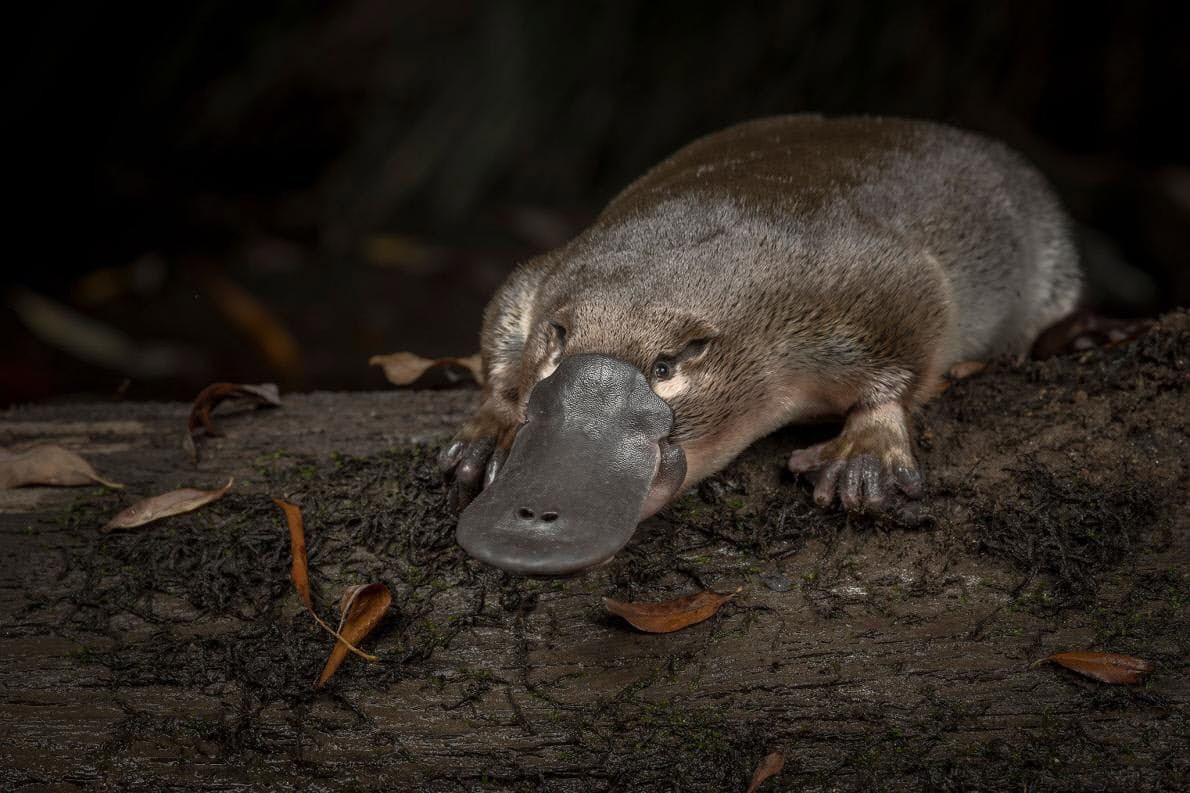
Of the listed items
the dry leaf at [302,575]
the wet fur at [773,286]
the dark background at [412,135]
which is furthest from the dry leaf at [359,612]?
the dark background at [412,135]

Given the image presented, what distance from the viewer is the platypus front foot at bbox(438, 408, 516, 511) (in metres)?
2.28

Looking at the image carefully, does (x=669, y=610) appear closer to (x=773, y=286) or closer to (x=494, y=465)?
(x=494, y=465)

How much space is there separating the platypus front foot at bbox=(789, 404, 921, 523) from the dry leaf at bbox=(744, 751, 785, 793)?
53 centimetres

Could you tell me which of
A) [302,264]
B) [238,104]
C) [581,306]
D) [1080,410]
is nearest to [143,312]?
[302,264]

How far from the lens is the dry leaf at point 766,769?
174cm

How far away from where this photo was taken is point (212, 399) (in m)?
2.63

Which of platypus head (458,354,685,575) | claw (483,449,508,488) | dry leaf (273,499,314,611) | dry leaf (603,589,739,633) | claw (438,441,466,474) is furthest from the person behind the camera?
claw (438,441,466,474)

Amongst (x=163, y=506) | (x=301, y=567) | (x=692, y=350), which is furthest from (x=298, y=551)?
(x=692, y=350)

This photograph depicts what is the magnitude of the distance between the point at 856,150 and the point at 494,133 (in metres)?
2.73

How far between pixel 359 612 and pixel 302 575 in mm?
166

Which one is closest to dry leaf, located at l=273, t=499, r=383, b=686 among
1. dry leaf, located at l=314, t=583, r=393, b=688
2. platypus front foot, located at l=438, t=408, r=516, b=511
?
dry leaf, located at l=314, t=583, r=393, b=688

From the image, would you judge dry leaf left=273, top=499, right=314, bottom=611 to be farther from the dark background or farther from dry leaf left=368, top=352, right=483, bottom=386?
the dark background

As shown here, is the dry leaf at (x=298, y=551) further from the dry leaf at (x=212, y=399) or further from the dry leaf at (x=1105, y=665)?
the dry leaf at (x=1105, y=665)

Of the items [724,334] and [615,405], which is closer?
[615,405]
